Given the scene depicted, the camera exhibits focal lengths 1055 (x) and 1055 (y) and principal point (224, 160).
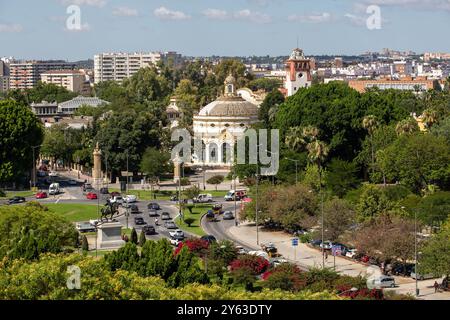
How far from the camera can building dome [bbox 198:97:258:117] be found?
10712 cm

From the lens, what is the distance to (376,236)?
54781 millimetres

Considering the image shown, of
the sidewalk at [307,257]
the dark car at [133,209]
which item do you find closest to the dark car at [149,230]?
the sidewalk at [307,257]

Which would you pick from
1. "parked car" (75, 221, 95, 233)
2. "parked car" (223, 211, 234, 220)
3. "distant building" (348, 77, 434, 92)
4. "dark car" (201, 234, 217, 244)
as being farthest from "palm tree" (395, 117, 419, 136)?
"distant building" (348, 77, 434, 92)

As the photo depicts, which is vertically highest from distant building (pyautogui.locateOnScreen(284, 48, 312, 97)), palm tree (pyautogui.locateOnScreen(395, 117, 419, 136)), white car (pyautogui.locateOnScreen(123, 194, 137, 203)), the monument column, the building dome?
distant building (pyautogui.locateOnScreen(284, 48, 312, 97))

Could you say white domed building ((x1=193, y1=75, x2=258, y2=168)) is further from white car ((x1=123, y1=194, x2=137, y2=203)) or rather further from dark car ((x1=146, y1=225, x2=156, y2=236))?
dark car ((x1=146, y1=225, x2=156, y2=236))

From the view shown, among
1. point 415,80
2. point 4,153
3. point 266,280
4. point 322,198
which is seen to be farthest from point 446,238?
point 415,80

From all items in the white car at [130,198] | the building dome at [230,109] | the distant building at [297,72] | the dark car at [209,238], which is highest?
the distant building at [297,72]

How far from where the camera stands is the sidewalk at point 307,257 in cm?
4941

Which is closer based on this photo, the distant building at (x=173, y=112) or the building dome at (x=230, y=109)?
the building dome at (x=230, y=109)

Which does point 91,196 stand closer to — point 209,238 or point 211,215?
point 211,215

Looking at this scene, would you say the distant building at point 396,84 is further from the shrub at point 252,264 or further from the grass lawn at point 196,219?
the shrub at point 252,264

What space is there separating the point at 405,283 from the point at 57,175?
178 feet

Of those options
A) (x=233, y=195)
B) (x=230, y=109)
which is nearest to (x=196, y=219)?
(x=233, y=195)
